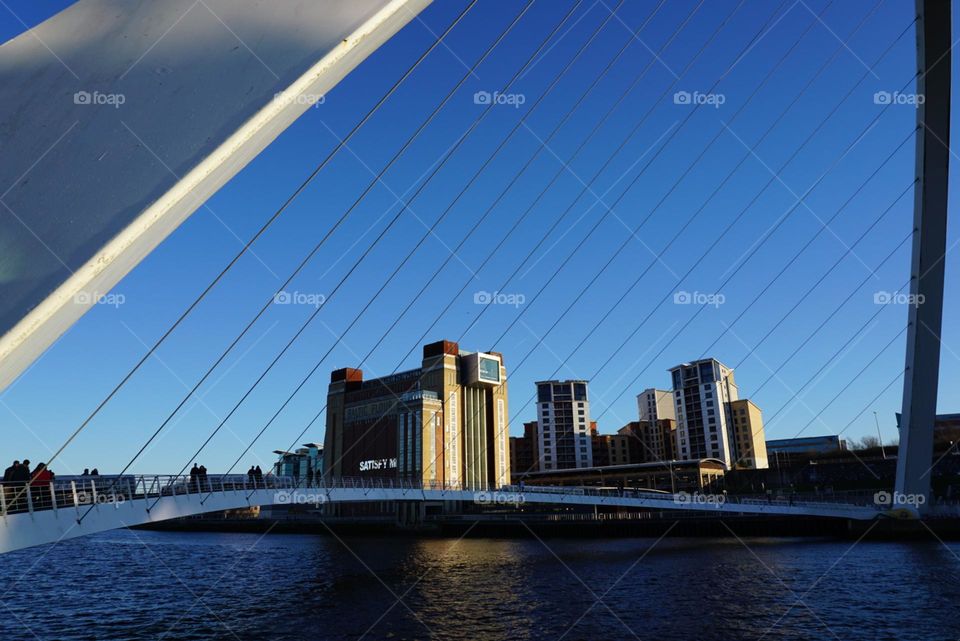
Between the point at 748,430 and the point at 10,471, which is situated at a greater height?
the point at 748,430

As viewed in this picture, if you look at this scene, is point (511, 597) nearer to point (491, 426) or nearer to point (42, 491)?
point (42, 491)

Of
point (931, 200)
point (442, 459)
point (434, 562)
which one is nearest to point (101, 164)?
point (434, 562)

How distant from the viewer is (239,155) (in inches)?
129

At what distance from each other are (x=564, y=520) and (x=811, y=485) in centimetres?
3041

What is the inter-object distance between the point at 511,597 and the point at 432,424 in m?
65.1

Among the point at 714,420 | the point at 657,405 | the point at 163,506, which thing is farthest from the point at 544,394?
the point at 163,506

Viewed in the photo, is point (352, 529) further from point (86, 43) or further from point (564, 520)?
point (86, 43)

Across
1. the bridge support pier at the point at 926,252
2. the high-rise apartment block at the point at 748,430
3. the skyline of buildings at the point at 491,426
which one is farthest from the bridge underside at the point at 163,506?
the high-rise apartment block at the point at 748,430

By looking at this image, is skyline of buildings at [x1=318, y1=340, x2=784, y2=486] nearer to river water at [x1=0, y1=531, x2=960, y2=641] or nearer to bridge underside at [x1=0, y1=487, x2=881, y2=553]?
bridge underside at [x1=0, y1=487, x2=881, y2=553]

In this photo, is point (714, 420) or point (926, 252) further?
point (714, 420)

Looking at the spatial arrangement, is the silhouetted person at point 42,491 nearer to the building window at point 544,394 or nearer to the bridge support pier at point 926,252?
the bridge support pier at point 926,252

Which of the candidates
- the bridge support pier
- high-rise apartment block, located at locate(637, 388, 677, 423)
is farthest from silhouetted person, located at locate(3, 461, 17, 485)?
high-rise apartment block, located at locate(637, 388, 677, 423)

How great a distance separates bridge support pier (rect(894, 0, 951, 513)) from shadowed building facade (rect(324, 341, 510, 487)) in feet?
180

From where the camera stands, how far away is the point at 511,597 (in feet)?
61.6
